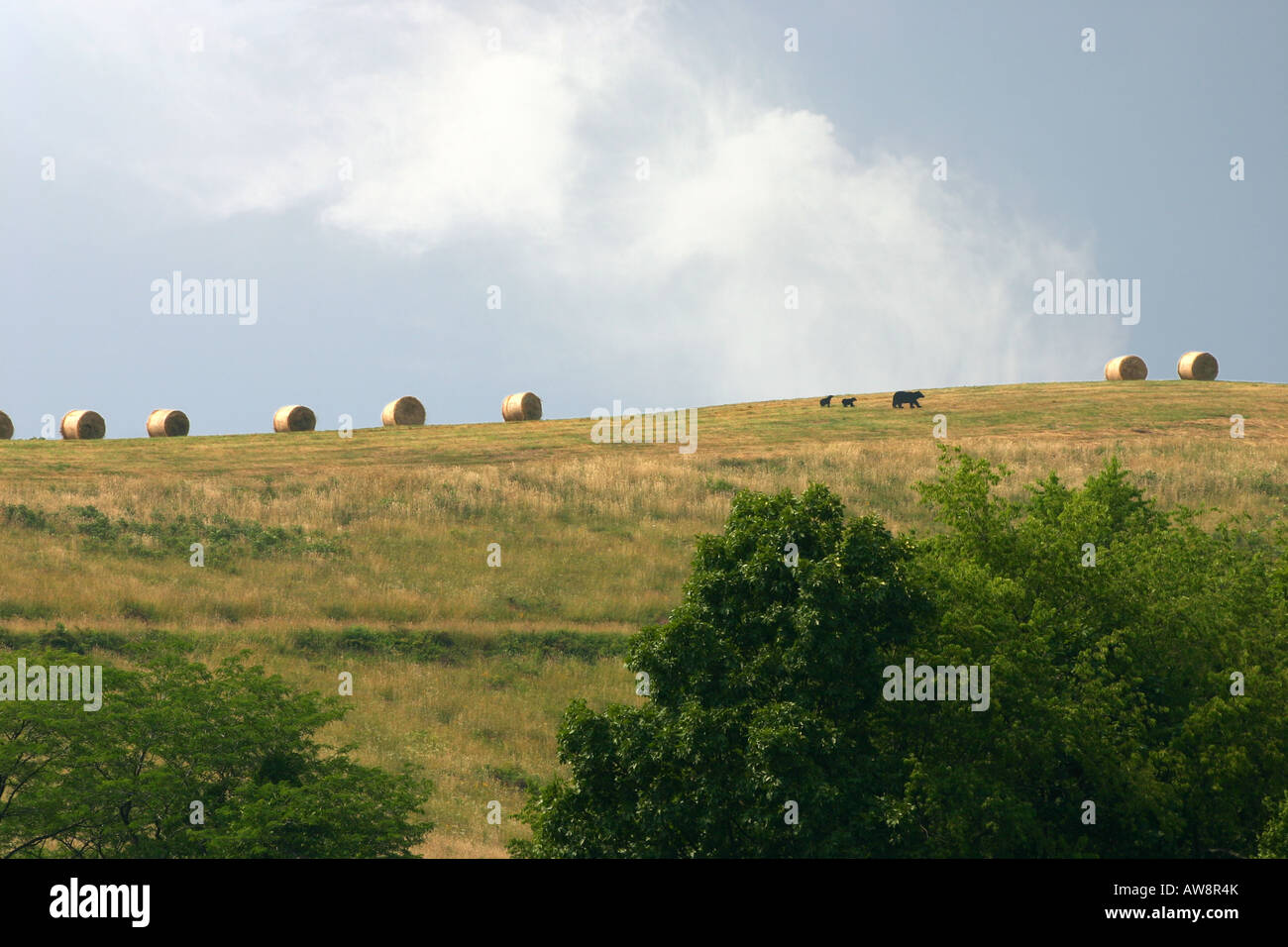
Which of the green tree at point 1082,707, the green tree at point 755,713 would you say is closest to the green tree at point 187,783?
the green tree at point 755,713

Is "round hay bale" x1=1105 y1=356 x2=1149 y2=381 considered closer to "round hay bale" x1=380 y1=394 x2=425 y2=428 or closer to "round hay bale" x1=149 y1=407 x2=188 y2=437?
"round hay bale" x1=380 y1=394 x2=425 y2=428

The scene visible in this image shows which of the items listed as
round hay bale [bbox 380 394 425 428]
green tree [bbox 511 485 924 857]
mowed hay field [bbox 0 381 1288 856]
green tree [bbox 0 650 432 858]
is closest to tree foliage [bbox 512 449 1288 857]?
green tree [bbox 511 485 924 857]

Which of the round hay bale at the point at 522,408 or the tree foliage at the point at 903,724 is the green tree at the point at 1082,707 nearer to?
the tree foliage at the point at 903,724

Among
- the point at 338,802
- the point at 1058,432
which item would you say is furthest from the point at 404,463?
the point at 338,802

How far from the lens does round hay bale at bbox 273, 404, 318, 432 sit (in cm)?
8312

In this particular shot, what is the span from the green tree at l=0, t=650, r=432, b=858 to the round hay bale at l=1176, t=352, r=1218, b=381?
79445 millimetres

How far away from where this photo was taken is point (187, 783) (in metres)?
25.5

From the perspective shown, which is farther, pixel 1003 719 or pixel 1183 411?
pixel 1183 411

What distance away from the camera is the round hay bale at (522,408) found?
8706cm

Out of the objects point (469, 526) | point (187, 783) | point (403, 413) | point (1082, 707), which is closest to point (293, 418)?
point (403, 413)

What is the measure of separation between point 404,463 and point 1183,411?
47.9 metres

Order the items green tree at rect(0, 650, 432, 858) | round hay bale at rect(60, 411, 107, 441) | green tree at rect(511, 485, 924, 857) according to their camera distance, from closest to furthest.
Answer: green tree at rect(511, 485, 924, 857), green tree at rect(0, 650, 432, 858), round hay bale at rect(60, 411, 107, 441)
